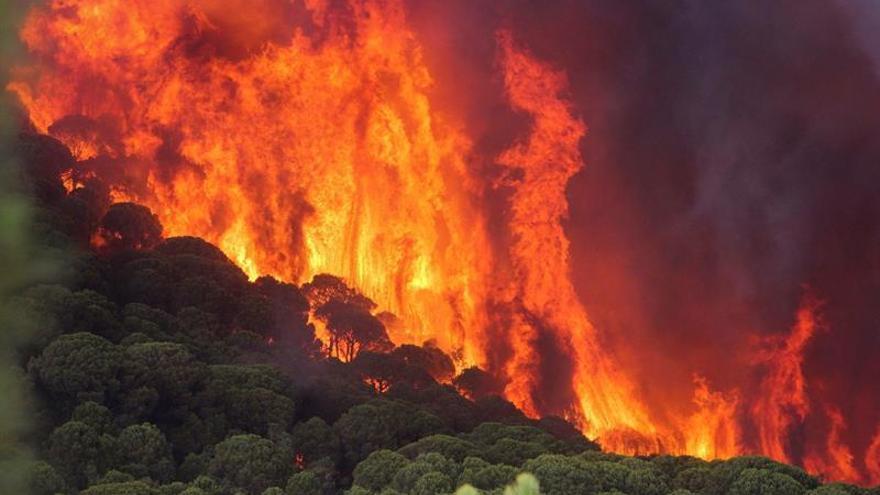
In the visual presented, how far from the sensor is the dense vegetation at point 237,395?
33.5 meters

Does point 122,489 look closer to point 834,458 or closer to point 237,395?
point 237,395

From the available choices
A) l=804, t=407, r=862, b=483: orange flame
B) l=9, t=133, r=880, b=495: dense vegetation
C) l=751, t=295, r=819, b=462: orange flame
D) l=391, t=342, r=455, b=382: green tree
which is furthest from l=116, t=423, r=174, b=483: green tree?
l=804, t=407, r=862, b=483: orange flame

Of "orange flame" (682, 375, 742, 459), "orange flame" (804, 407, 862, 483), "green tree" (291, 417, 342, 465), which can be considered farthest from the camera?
"orange flame" (682, 375, 742, 459)

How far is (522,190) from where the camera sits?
222ft

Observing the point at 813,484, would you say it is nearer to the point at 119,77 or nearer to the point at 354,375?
the point at 354,375

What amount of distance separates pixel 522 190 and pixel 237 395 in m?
30.1

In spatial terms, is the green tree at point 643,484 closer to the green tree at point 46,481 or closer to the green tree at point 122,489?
the green tree at point 122,489

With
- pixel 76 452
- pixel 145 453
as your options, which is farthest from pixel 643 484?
pixel 76 452

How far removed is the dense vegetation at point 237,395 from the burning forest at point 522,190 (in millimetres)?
465

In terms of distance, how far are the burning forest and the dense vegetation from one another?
1.53 ft

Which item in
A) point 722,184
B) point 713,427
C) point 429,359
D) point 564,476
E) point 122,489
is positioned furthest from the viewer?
point 722,184

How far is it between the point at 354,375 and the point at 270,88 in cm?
2607

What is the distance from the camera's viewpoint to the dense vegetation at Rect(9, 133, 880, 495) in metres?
33.5

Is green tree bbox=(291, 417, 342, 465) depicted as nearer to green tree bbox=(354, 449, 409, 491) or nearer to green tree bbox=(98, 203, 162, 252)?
green tree bbox=(354, 449, 409, 491)
